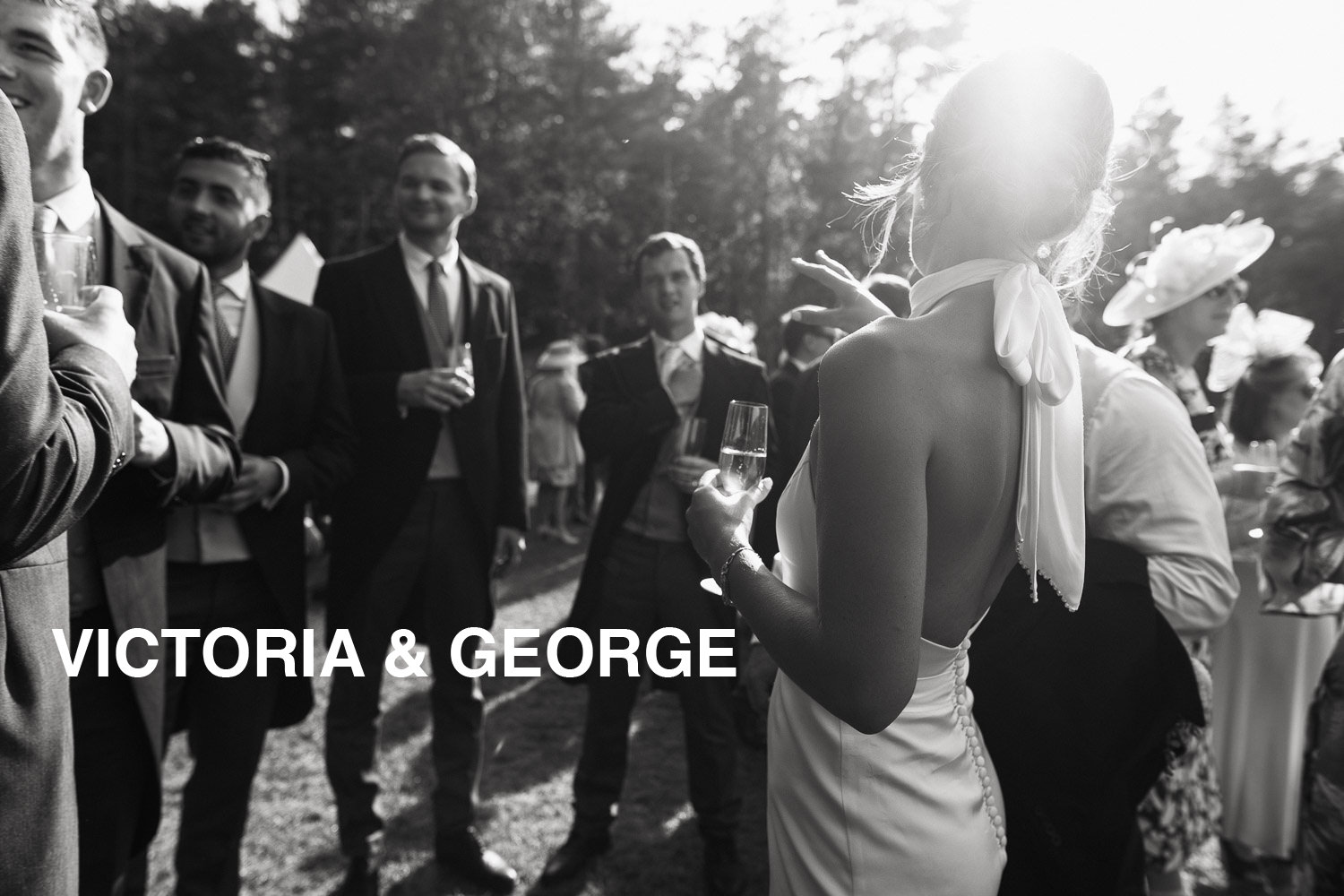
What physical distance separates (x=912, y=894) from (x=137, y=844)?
2.01 m

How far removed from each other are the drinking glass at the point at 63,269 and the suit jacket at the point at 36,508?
0.24m

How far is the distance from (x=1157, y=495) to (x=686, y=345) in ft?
7.15

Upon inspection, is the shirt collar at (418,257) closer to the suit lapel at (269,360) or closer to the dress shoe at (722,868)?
the suit lapel at (269,360)

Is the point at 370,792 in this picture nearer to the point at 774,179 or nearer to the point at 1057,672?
the point at 1057,672

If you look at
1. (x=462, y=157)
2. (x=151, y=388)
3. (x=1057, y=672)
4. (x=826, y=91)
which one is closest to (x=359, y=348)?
(x=462, y=157)

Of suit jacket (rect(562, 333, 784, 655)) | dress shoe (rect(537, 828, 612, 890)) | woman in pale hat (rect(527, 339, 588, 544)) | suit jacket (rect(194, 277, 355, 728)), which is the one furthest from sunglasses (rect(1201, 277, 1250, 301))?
woman in pale hat (rect(527, 339, 588, 544))

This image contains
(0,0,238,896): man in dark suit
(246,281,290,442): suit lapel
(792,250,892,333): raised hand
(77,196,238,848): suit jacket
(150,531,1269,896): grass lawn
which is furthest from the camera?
(150,531,1269,896): grass lawn

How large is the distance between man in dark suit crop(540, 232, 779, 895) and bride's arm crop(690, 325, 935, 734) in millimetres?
2023

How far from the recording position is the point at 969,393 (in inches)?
52.5

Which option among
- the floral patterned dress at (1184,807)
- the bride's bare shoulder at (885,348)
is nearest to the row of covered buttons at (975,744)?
the bride's bare shoulder at (885,348)

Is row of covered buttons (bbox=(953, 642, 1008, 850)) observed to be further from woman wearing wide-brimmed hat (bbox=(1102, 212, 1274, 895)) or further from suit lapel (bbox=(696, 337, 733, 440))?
suit lapel (bbox=(696, 337, 733, 440))

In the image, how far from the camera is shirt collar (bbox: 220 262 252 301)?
120 inches

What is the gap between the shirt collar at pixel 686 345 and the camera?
156 inches

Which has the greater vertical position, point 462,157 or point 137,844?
point 462,157
